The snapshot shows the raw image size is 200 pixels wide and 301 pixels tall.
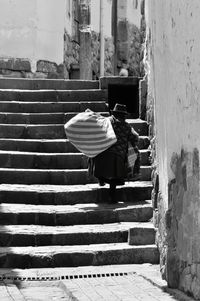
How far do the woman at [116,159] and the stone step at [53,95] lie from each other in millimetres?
3481

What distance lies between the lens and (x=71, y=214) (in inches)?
428

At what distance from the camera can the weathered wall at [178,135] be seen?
7.16 metres

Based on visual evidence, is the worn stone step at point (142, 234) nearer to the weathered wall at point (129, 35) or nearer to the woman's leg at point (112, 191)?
the woman's leg at point (112, 191)

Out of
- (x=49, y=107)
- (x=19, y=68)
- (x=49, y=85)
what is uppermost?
(x=19, y=68)

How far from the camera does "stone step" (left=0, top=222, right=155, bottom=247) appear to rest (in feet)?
32.6

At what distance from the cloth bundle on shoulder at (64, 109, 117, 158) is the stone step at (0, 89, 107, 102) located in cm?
346

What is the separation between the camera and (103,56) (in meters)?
24.8

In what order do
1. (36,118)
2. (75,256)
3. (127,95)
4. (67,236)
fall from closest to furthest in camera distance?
(75,256)
(67,236)
(36,118)
(127,95)

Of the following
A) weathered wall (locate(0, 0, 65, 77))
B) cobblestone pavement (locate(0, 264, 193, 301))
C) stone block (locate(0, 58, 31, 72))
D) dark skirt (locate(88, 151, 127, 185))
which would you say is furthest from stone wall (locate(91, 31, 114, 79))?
cobblestone pavement (locate(0, 264, 193, 301))

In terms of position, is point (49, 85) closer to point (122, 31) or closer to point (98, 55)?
point (98, 55)

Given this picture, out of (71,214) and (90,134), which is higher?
(90,134)

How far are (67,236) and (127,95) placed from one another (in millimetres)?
5947

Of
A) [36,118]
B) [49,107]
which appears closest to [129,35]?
[49,107]

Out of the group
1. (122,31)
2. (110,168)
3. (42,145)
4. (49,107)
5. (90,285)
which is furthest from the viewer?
(122,31)
